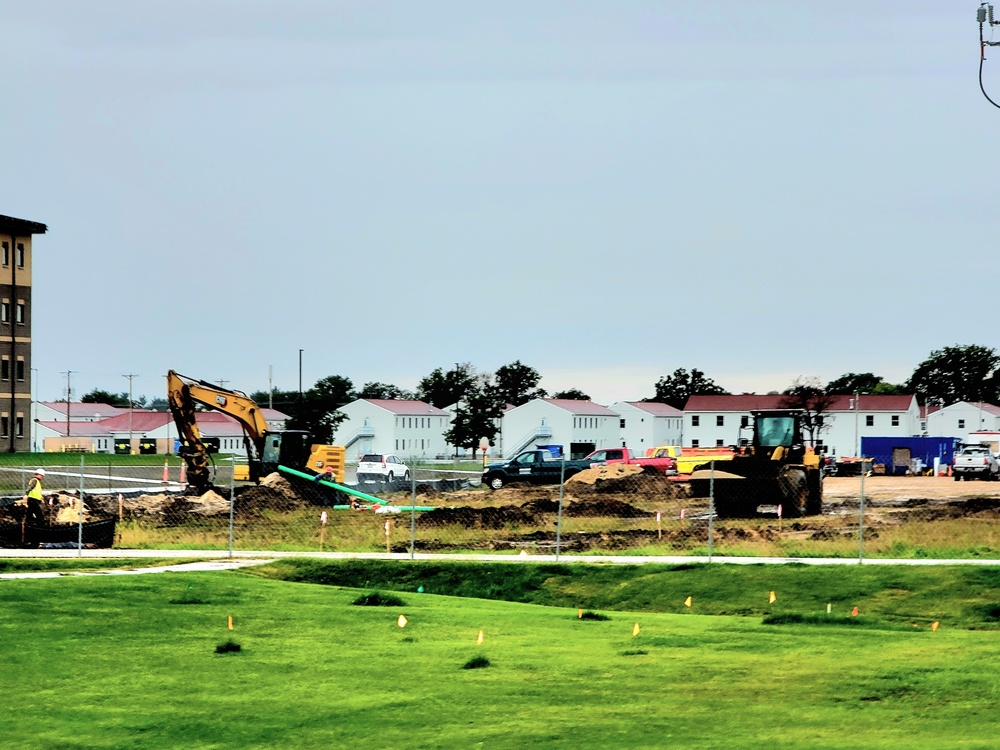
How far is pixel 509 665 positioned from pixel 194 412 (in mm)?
34862

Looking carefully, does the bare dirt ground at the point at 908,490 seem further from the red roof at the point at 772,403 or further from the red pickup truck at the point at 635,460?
the red roof at the point at 772,403

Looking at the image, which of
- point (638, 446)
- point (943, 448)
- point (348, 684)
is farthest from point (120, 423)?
point (348, 684)

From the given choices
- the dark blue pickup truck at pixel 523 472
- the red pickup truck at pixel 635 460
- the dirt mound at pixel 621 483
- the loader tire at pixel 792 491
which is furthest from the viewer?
the red pickup truck at pixel 635 460

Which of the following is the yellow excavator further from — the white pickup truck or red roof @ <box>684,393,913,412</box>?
red roof @ <box>684,393,913,412</box>

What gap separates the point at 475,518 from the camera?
42312 millimetres

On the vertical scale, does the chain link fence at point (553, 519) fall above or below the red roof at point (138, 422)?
below

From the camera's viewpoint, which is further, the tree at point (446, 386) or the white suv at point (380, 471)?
the tree at point (446, 386)

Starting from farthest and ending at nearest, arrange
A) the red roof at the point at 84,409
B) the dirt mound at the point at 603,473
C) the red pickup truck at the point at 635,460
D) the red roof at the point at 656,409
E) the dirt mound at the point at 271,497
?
the red roof at the point at 84,409 < the red roof at the point at 656,409 < the red pickup truck at the point at 635,460 < the dirt mound at the point at 603,473 < the dirt mound at the point at 271,497

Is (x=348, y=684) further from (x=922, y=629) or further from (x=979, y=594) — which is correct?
(x=979, y=594)

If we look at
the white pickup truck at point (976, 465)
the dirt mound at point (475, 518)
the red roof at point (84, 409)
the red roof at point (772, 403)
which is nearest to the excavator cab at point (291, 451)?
the dirt mound at point (475, 518)

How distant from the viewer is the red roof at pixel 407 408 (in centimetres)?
14825

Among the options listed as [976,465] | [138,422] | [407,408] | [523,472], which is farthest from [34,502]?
[138,422]

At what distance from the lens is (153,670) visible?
15148mm

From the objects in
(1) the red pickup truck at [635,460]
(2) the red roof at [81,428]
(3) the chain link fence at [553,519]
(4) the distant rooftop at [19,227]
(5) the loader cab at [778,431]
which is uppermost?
(4) the distant rooftop at [19,227]
